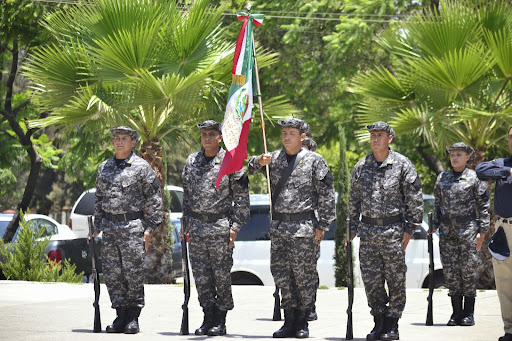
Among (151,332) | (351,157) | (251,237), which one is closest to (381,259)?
(151,332)

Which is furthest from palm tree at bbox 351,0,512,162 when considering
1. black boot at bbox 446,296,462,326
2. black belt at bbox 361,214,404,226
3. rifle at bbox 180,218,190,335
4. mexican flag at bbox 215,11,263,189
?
rifle at bbox 180,218,190,335

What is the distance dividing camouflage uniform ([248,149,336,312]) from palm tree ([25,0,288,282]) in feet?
17.0

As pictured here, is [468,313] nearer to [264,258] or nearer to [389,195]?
[389,195]

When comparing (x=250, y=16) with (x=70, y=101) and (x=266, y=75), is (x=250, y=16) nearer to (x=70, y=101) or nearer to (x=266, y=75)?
(x=70, y=101)

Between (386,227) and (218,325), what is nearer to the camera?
(386,227)

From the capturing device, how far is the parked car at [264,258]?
14586mm

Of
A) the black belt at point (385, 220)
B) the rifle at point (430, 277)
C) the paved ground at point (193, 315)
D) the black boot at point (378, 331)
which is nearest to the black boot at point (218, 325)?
the paved ground at point (193, 315)

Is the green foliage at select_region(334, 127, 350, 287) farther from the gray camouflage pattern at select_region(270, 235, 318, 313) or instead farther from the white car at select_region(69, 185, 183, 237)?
the gray camouflage pattern at select_region(270, 235, 318, 313)

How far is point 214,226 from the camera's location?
8.72 metres

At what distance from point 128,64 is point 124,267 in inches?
214

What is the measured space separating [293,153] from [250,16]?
63.8 inches

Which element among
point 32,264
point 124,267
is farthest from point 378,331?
point 32,264

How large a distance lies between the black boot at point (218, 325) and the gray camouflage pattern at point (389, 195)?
4.99ft

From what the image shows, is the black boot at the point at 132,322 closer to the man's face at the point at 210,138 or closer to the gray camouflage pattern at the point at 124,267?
the gray camouflage pattern at the point at 124,267
